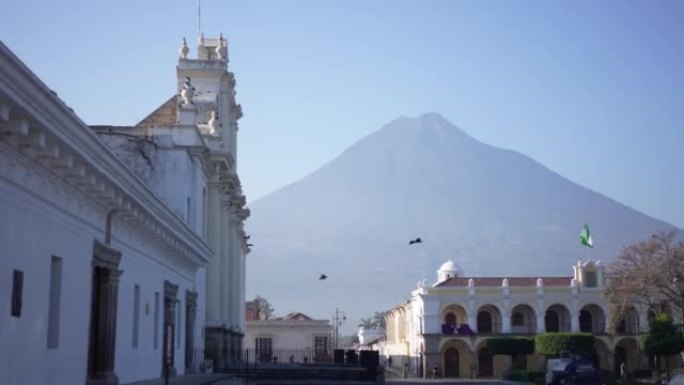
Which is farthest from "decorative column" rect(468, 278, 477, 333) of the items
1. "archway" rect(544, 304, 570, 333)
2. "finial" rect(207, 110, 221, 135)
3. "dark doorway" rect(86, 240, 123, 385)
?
"dark doorway" rect(86, 240, 123, 385)

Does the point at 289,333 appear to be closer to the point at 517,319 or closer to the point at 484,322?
the point at 484,322

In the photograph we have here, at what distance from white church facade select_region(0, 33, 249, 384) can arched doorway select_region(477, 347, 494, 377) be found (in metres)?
39.0

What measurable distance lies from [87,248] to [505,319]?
55027 millimetres

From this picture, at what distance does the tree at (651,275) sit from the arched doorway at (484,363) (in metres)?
12.8

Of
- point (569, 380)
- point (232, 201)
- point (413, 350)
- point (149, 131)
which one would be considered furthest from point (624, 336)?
point (149, 131)

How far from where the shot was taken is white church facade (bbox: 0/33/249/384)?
10.7 m

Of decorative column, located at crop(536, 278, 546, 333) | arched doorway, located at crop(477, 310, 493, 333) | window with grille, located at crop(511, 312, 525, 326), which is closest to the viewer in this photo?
decorative column, located at crop(536, 278, 546, 333)

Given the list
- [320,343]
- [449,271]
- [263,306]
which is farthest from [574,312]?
[263,306]

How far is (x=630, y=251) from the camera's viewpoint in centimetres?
5497

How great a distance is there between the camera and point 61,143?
1159cm

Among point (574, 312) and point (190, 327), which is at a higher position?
point (574, 312)

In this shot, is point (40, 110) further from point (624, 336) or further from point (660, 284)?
point (624, 336)

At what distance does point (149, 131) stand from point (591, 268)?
4543cm

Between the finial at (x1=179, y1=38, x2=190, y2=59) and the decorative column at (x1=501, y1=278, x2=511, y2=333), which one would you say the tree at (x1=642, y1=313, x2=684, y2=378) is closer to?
the decorative column at (x1=501, y1=278, x2=511, y2=333)
